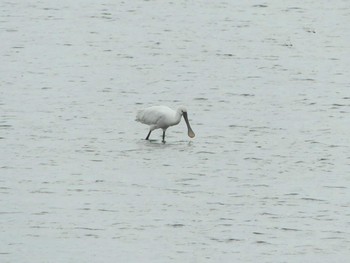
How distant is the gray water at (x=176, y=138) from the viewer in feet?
57.1

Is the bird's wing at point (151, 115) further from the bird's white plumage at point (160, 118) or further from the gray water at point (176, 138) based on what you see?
the gray water at point (176, 138)

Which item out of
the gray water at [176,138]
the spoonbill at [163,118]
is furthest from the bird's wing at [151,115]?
the gray water at [176,138]

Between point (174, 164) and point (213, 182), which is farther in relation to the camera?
point (174, 164)

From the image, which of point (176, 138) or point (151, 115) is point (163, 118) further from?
point (176, 138)

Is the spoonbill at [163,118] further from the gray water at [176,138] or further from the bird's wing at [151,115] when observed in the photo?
Answer: the gray water at [176,138]

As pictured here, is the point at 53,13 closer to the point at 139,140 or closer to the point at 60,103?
the point at 60,103

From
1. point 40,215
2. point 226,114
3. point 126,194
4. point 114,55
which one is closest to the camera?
point 40,215

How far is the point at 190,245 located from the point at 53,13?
25469 millimetres

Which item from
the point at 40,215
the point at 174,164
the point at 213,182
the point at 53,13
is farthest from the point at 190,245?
the point at 53,13

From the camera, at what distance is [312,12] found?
4203 cm

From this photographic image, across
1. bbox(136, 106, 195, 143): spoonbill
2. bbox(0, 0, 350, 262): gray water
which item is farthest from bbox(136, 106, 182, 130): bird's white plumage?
bbox(0, 0, 350, 262): gray water

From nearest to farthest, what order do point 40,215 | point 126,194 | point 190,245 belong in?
point 190,245 → point 40,215 → point 126,194

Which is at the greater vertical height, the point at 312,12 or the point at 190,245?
the point at 190,245

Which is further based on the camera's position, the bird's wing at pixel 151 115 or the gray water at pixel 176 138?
the bird's wing at pixel 151 115
